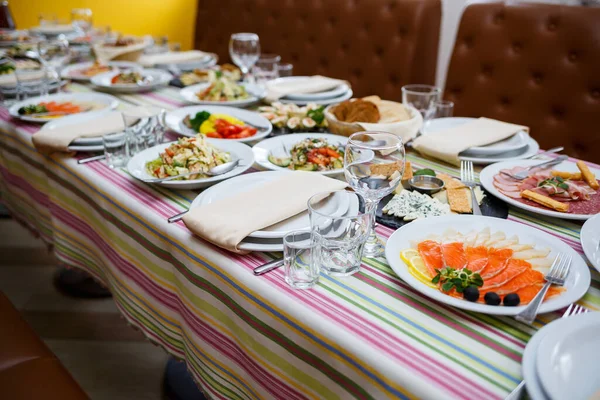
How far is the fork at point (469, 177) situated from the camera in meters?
1.03

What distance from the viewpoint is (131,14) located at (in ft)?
14.7

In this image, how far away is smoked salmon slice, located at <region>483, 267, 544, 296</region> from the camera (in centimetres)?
71

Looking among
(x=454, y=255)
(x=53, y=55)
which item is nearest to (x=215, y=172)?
(x=454, y=255)

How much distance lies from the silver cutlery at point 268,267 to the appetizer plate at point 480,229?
0.18 meters

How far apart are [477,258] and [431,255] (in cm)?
7

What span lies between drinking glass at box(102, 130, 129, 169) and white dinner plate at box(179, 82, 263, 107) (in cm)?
46

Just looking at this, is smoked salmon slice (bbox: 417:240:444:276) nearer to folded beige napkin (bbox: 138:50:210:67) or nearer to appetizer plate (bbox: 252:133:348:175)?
appetizer plate (bbox: 252:133:348:175)

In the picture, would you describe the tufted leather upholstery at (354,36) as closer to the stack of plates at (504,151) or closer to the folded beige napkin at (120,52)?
the folded beige napkin at (120,52)

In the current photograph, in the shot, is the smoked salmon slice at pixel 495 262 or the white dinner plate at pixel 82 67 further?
the white dinner plate at pixel 82 67

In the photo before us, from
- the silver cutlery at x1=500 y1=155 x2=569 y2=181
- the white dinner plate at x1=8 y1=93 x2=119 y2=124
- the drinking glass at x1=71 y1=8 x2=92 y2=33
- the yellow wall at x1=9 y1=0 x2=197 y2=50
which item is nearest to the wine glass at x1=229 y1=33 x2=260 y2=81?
the white dinner plate at x1=8 y1=93 x2=119 y2=124

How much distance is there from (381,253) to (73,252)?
0.92 meters

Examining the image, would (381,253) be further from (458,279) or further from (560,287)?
(560,287)

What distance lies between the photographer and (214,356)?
0.91 metres

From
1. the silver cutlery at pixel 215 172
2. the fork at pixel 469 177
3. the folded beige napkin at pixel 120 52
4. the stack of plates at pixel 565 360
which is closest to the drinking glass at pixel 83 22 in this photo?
the folded beige napkin at pixel 120 52
